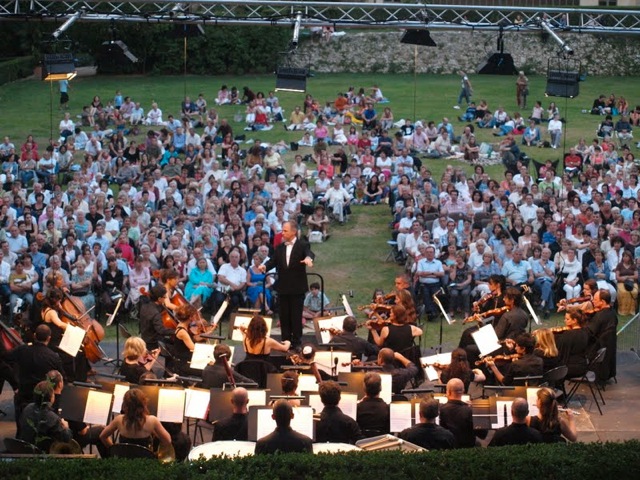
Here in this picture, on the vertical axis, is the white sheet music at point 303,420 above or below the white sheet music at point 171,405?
above

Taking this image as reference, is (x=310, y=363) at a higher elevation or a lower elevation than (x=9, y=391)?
higher

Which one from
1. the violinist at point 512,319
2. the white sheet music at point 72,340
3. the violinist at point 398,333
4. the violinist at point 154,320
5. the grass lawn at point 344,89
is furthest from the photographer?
the grass lawn at point 344,89

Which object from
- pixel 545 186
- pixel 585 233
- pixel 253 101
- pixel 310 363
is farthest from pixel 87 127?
pixel 310 363

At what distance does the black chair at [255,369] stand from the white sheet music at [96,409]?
209 centimetres

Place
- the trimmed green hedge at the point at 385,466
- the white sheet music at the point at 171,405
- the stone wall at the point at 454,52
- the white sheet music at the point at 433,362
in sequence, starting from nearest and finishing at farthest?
the trimmed green hedge at the point at 385,466 < the white sheet music at the point at 171,405 < the white sheet music at the point at 433,362 < the stone wall at the point at 454,52

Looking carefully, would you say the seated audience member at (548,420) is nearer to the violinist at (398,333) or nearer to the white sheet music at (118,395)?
the violinist at (398,333)

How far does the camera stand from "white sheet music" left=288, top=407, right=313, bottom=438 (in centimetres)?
999

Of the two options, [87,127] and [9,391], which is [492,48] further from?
[9,391]

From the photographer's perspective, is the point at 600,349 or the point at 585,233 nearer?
the point at 600,349

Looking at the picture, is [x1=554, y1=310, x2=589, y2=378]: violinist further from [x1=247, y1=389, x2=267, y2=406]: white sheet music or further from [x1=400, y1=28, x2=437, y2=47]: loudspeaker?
[x1=400, y1=28, x2=437, y2=47]: loudspeaker

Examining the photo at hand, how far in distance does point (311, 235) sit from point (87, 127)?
11.5 m

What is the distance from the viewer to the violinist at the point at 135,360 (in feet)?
38.3

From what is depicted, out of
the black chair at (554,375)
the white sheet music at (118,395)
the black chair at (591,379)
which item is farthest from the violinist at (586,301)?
the white sheet music at (118,395)

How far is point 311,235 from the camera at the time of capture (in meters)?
21.1
